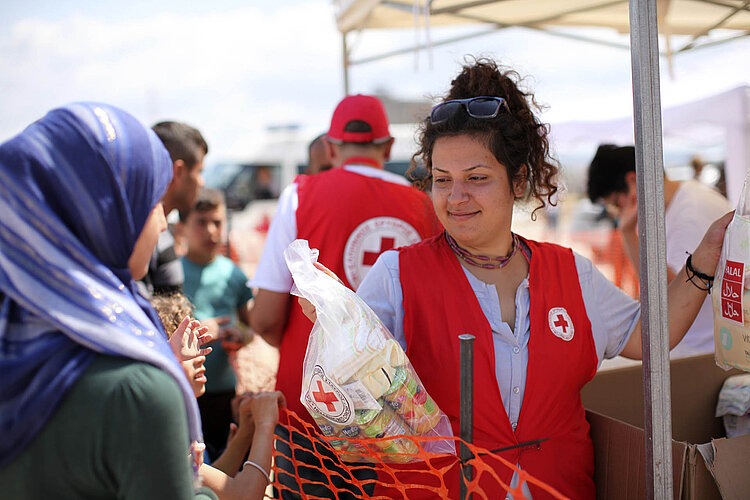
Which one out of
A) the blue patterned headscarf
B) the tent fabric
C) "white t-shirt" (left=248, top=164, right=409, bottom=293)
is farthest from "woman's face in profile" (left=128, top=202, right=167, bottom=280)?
the tent fabric

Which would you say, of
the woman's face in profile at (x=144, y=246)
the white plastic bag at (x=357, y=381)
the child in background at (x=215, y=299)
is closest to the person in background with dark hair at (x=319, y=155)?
the child in background at (x=215, y=299)

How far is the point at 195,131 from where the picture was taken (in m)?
3.03

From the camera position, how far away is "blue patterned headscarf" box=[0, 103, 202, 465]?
88 cm

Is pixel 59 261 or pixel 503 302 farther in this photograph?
pixel 503 302

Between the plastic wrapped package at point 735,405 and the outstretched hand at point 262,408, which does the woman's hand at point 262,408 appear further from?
the plastic wrapped package at point 735,405

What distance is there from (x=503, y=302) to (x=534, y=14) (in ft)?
7.80

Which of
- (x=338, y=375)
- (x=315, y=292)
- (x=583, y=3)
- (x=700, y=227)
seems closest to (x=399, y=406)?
(x=338, y=375)

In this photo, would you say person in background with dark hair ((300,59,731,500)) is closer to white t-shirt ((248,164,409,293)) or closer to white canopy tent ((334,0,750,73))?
white t-shirt ((248,164,409,293))

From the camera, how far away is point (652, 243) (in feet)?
4.29

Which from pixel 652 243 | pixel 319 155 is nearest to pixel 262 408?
pixel 652 243

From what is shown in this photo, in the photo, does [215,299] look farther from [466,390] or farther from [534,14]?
[534,14]

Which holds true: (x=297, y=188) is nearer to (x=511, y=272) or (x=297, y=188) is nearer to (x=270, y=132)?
(x=511, y=272)

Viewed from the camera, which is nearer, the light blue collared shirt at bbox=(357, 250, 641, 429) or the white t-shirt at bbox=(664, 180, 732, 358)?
the light blue collared shirt at bbox=(357, 250, 641, 429)

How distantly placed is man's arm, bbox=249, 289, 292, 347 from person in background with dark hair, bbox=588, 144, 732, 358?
4.55 ft
